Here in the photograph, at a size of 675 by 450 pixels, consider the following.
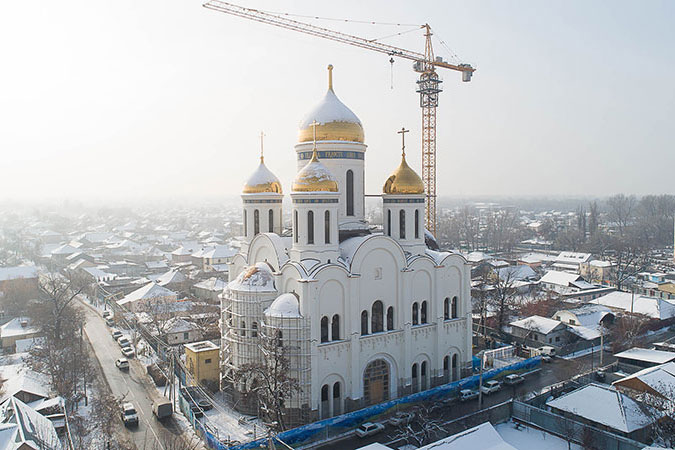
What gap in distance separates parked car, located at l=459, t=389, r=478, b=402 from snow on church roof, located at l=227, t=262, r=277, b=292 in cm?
948

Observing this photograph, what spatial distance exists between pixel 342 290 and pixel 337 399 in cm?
447

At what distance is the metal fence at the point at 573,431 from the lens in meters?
17.2

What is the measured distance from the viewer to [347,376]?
2208 cm

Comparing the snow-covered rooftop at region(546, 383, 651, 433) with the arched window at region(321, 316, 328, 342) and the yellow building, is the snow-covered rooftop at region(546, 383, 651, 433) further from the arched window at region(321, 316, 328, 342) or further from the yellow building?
the yellow building

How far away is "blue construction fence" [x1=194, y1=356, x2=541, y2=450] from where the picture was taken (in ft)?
62.1

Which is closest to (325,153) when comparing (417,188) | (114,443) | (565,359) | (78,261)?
(417,188)

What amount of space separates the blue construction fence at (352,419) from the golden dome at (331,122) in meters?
12.2

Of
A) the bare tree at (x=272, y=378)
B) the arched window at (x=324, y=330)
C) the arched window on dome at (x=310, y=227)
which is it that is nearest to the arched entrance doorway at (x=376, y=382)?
the arched window at (x=324, y=330)

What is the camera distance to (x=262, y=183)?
1088 inches

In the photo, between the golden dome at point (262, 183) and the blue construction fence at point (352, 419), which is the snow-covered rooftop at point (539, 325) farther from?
the golden dome at point (262, 183)

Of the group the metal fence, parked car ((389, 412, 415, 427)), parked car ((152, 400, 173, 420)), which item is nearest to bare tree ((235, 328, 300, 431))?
parked car ((152, 400, 173, 420))

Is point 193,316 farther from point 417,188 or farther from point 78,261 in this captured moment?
point 78,261

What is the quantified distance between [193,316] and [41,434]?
1963 cm

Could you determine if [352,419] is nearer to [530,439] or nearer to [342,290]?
[342,290]
